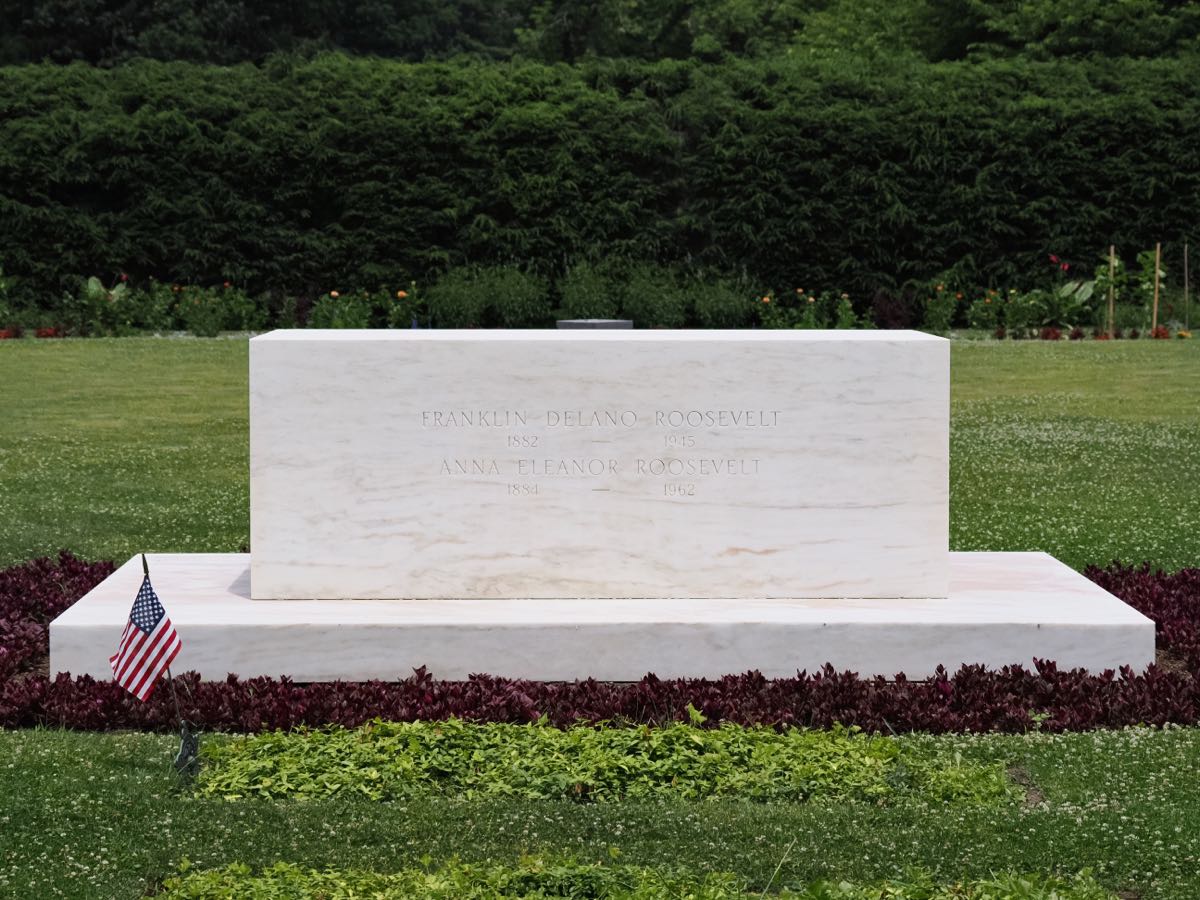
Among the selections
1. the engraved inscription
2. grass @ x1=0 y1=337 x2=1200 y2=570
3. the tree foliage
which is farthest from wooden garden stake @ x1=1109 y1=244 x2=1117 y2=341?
the engraved inscription

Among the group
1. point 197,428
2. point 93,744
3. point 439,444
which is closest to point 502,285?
point 197,428

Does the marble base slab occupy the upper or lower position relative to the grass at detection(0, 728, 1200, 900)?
upper

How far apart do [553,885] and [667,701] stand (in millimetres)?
1831

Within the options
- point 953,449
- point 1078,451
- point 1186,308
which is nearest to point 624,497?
point 953,449

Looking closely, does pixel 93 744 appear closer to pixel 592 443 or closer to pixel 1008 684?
pixel 592 443

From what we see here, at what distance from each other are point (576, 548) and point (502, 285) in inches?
509

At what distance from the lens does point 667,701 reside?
243 inches

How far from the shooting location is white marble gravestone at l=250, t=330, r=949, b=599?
6805 mm

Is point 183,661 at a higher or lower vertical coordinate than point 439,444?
lower

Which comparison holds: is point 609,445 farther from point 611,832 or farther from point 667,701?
point 611,832

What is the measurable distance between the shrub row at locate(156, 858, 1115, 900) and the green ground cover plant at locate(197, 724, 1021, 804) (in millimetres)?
766

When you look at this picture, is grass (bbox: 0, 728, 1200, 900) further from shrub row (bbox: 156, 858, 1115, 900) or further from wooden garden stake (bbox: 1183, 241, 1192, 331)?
wooden garden stake (bbox: 1183, 241, 1192, 331)

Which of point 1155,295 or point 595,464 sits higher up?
point 1155,295

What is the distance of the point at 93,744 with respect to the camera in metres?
5.80
